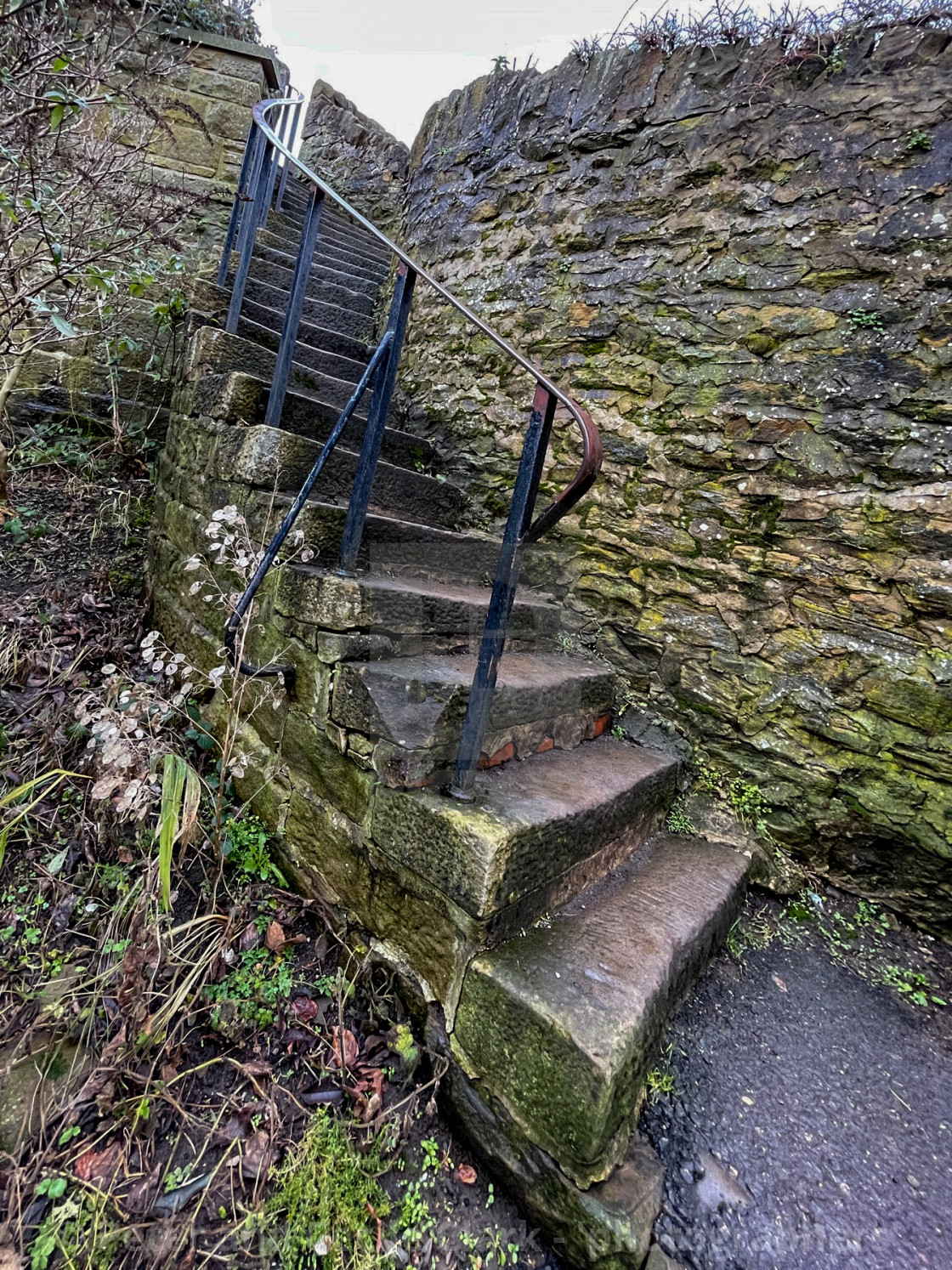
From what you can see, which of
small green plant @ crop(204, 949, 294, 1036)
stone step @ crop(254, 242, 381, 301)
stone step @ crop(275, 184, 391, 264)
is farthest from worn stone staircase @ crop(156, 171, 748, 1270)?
stone step @ crop(275, 184, 391, 264)

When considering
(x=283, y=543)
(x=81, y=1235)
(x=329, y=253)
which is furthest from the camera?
(x=329, y=253)

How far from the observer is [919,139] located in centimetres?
182

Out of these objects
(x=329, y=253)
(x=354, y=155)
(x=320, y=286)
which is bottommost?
(x=320, y=286)

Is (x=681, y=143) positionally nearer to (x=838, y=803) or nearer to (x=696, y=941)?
(x=838, y=803)

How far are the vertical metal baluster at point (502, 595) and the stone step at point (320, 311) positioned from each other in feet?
7.32

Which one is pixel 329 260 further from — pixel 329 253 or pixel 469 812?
pixel 469 812

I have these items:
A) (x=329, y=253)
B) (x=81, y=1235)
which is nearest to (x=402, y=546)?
(x=81, y=1235)

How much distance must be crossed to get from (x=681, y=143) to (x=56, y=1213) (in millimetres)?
3687

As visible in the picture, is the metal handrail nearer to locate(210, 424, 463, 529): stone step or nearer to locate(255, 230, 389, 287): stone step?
locate(210, 424, 463, 529): stone step

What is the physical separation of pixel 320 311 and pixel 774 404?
2.63 metres

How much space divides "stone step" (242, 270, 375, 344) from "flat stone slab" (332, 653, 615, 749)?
2260 mm

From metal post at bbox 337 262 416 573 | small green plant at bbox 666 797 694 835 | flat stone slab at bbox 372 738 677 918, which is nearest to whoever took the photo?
flat stone slab at bbox 372 738 677 918

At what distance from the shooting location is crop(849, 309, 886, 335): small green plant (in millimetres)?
1859

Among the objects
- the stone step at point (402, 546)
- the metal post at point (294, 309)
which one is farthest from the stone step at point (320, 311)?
the stone step at point (402, 546)
